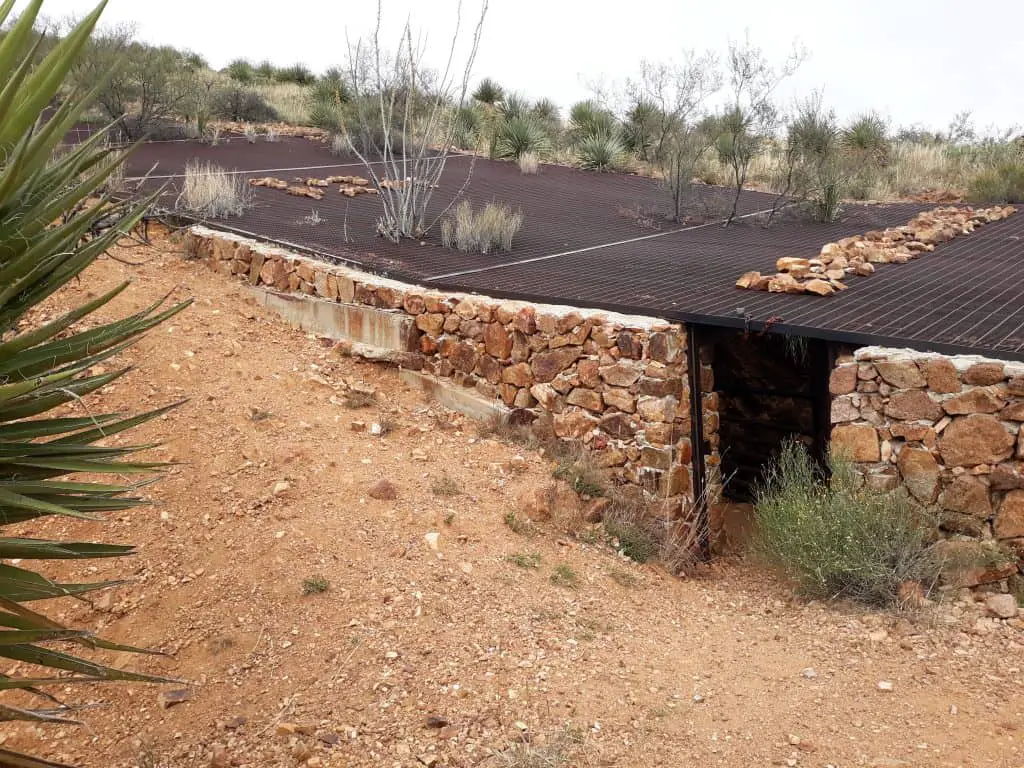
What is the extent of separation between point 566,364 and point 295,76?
90.1 feet

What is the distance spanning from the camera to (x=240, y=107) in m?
21.0

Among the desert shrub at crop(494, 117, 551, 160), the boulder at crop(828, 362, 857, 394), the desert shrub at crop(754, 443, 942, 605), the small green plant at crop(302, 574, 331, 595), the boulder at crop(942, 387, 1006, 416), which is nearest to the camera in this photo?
the small green plant at crop(302, 574, 331, 595)

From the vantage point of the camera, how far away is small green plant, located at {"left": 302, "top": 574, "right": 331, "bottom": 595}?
5160 millimetres

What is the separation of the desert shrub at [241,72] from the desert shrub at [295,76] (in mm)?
842

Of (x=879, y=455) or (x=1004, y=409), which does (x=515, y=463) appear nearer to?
(x=879, y=455)

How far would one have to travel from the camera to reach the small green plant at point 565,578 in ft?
18.6

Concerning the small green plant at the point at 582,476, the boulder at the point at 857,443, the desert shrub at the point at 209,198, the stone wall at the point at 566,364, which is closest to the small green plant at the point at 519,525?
the small green plant at the point at 582,476

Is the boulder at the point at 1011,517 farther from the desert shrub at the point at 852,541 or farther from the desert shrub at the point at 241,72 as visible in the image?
the desert shrub at the point at 241,72

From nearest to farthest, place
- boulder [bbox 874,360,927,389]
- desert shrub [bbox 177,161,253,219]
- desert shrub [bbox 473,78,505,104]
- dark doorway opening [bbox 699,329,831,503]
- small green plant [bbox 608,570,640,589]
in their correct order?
boulder [bbox 874,360,927,389] < small green plant [bbox 608,570,640,589] < dark doorway opening [bbox 699,329,831,503] < desert shrub [bbox 177,161,253,219] < desert shrub [bbox 473,78,505,104]

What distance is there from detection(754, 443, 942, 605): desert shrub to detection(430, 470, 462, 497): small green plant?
6.76 feet

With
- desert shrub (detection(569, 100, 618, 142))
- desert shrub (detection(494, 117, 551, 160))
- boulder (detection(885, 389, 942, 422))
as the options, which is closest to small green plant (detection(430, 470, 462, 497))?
boulder (detection(885, 389, 942, 422))

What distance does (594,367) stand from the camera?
704 centimetres

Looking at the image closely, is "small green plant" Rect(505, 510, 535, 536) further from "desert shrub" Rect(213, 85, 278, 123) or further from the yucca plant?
"desert shrub" Rect(213, 85, 278, 123)

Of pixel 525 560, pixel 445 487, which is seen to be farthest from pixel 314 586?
pixel 445 487
